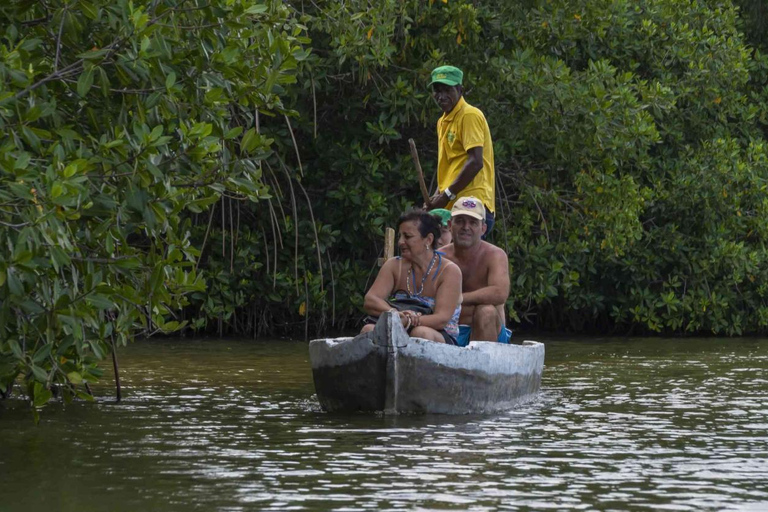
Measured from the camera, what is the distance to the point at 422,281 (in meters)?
8.27

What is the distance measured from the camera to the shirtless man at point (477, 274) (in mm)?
8615

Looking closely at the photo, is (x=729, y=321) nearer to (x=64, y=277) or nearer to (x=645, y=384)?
(x=645, y=384)

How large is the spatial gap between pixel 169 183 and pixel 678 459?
9.14 ft

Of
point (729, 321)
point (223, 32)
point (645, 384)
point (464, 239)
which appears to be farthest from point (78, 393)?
point (729, 321)

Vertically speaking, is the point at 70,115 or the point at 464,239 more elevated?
the point at 70,115

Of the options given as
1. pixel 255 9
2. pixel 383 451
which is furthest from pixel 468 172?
pixel 383 451

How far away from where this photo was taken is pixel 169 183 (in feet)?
23.5

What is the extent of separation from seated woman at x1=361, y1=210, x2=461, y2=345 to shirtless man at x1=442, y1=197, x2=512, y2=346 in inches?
11.7

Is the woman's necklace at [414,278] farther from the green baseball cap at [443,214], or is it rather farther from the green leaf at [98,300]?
the green leaf at [98,300]

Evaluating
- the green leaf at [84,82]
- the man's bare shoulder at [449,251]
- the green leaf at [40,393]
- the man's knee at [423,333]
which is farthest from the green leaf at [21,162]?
the man's bare shoulder at [449,251]

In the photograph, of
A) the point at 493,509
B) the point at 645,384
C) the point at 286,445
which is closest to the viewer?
the point at 493,509

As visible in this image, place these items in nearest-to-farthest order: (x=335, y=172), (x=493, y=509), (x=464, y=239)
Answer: (x=493, y=509) → (x=464, y=239) → (x=335, y=172)

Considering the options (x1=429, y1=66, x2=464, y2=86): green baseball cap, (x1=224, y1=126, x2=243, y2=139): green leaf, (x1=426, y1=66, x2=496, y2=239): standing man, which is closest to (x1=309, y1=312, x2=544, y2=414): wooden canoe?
(x1=224, y1=126, x2=243, y2=139): green leaf

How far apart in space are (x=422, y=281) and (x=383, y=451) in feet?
6.27
